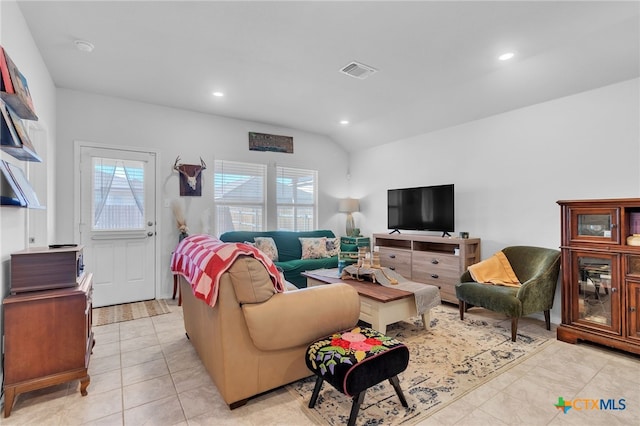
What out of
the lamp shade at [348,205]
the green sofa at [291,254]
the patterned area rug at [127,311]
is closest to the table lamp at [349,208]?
the lamp shade at [348,205]

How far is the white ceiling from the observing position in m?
2.25

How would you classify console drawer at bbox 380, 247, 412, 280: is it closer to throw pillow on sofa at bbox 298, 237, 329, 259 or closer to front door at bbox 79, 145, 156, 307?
throw pillow on sofa at bbox 298, 237, 329, 259

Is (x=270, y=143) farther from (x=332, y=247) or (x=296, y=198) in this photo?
(x=332, y=247)

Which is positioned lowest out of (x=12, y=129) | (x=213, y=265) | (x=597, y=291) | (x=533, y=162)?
(x=597, y=291)

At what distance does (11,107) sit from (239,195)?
3.05 metres

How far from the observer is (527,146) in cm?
356

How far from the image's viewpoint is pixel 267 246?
4.44 metres

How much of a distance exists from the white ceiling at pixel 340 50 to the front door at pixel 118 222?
869mm

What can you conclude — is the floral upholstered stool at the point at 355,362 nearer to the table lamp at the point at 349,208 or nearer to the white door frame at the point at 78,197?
the white door frame at the point at 78,197

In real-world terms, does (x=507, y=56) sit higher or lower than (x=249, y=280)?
higher

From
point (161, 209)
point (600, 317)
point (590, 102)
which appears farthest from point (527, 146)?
point (161, 209)

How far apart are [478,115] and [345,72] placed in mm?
1926

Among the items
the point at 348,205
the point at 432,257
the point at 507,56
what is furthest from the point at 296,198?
the point at 507,56

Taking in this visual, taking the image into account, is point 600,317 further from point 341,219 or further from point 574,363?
point 341,219
